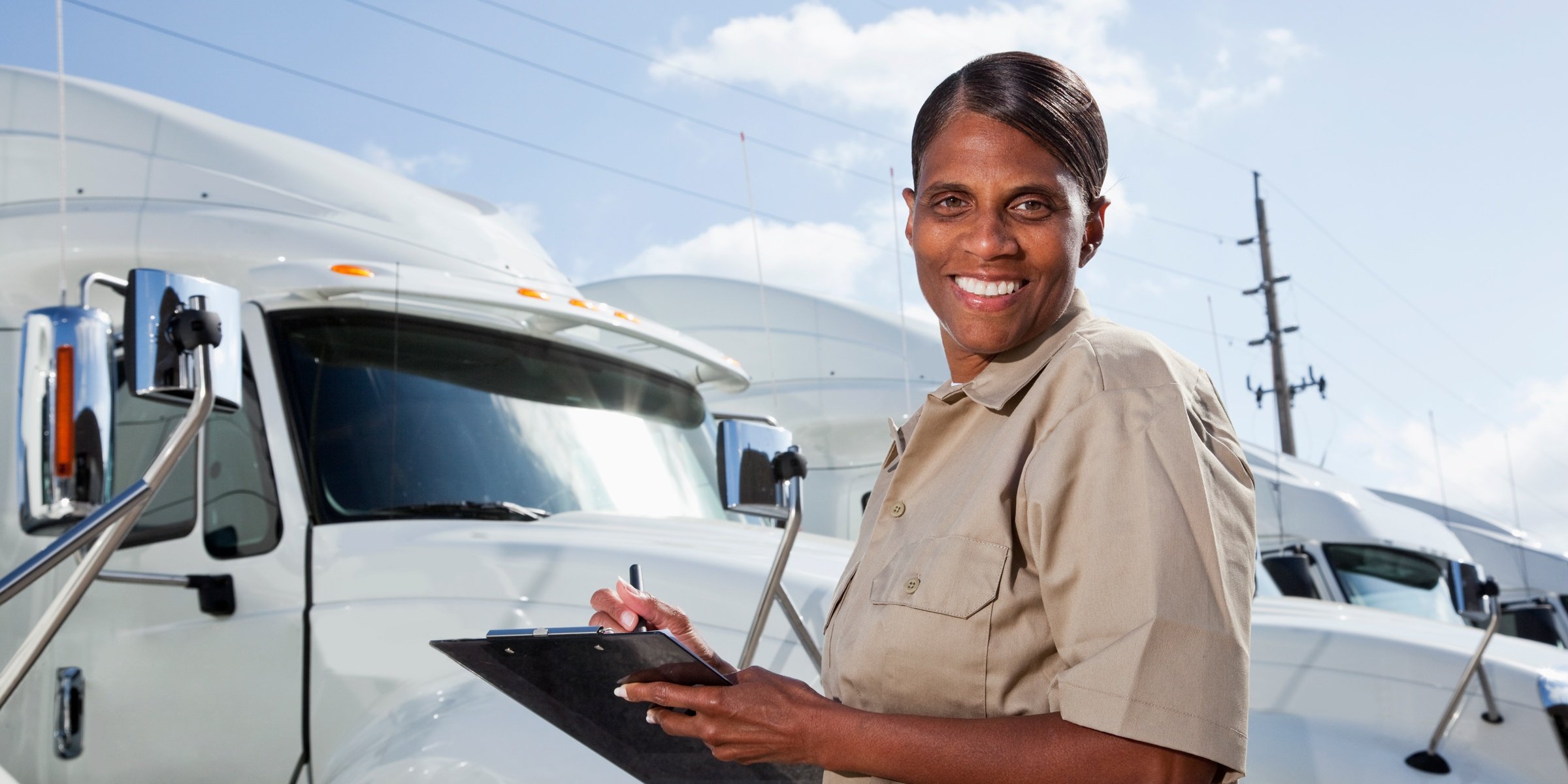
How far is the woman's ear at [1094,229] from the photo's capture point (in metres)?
1.56

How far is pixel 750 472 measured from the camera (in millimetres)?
3020

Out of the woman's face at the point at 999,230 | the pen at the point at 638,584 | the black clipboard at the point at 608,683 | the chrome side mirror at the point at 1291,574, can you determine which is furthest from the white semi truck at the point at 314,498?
the chrome side mirror at the point at 1291,574

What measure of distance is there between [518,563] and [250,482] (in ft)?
2.73

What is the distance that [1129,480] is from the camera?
1220mm

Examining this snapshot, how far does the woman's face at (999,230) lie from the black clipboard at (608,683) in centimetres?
50

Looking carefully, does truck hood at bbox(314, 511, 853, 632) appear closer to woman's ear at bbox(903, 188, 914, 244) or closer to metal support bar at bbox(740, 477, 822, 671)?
metal support bar at bbox(740, 477, 822, 671)

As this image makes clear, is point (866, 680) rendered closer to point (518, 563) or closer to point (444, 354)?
point (518, 563)

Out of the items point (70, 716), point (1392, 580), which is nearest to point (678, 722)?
point (70, 716)

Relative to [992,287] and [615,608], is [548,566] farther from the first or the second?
[992,287]

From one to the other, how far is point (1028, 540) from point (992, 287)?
33 centimetres

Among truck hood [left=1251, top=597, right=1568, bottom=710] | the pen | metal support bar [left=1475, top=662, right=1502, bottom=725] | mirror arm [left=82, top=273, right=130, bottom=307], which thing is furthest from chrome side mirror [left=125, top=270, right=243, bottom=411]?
metal support bar [left=1475, top=662, right=1502, bottom=725]

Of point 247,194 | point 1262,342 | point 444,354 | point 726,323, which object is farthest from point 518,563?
point 1262,342

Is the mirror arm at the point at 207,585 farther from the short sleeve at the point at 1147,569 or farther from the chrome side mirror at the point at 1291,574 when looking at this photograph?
the chrome side mirror at the point at 1291,574

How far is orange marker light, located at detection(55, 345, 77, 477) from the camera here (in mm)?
2814
